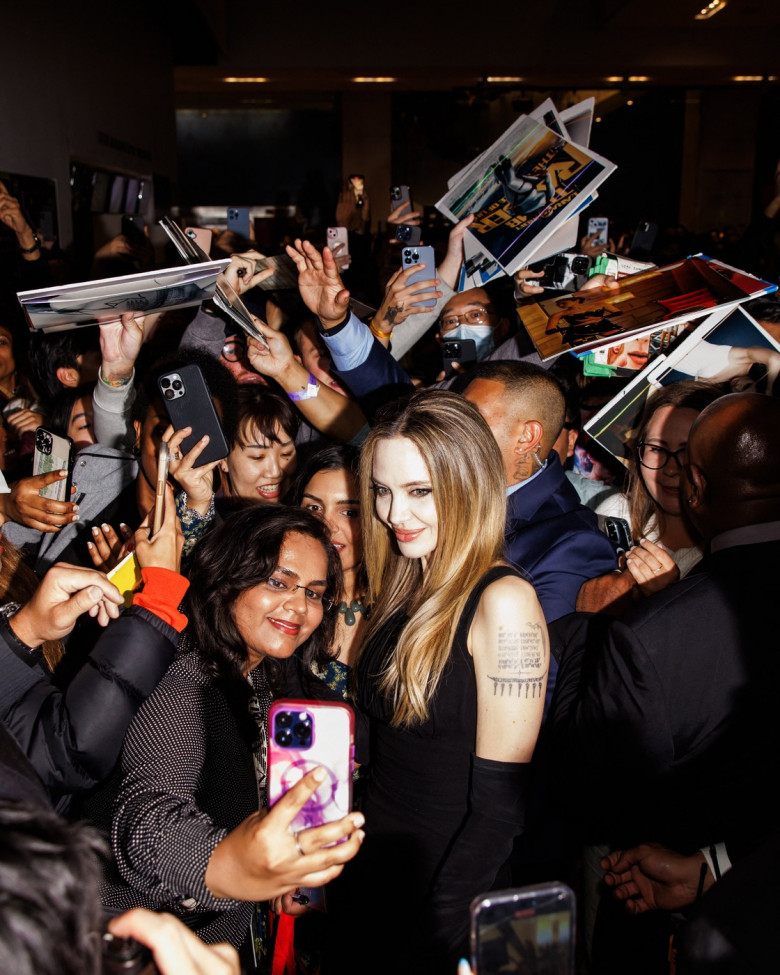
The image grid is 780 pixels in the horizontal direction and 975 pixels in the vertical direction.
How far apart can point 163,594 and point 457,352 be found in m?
1.99

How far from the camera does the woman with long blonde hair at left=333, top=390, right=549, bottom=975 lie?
1466 millimetres

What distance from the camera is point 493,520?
5.39 feet

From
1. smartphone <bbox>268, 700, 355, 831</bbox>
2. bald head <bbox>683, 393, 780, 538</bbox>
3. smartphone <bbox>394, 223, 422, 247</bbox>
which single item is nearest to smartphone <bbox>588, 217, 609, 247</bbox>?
smartphone <bbox>394, 223, 422, 247</bbox>

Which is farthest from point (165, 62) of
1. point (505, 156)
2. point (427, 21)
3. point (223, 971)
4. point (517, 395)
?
point (223, 971)

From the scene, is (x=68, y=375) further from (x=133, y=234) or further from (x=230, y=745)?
(x=230, y=745)

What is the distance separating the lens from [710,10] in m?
9.21

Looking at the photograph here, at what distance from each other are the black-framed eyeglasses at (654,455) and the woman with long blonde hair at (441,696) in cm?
80

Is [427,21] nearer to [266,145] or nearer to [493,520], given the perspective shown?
[266,145]

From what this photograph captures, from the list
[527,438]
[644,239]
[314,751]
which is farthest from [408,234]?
[314,751]

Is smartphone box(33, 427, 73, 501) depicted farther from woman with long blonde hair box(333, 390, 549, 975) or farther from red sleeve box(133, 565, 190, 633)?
woman with long blonde hair box(333, 390, 549, 975)

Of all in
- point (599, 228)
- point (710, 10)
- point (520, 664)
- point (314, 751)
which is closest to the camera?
point (314, 751)

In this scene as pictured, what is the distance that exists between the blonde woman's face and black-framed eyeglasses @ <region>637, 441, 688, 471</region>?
93cm

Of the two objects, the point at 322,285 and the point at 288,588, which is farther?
the point at 322,285

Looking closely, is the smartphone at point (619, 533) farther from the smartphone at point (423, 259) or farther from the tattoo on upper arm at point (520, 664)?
Result: the smartphone at point (423, 259)
